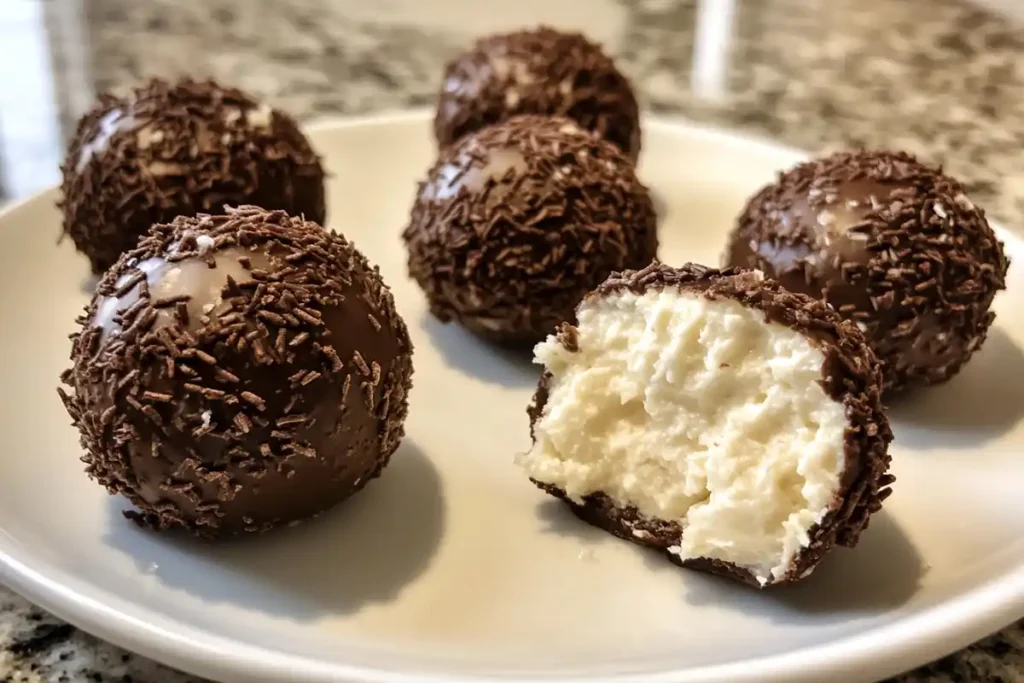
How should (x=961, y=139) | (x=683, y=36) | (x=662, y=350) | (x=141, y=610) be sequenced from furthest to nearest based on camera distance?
(x=683, y=36) < (x=961, y=139) < (x=662, y=350) < (x=141, y=610)

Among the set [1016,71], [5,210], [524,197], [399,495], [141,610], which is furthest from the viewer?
[1016,71]

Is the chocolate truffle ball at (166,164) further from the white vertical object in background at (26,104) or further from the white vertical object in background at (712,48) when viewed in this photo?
the white vertical object in background at (712,48)

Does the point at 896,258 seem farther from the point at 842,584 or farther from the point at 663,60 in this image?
the point at 663,60

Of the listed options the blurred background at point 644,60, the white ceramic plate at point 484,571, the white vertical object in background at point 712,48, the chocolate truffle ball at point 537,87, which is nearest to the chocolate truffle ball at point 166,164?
the white ceramic plate at point 484,571

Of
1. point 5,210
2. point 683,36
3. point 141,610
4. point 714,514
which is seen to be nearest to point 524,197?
point 714,514

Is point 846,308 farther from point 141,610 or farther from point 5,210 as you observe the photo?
point 5,210

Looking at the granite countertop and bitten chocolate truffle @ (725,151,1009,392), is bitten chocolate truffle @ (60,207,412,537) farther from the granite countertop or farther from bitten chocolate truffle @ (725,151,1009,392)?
the granite countertop

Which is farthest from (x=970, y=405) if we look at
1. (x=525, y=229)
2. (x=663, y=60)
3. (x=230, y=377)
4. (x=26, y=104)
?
(x=26, y=104)
